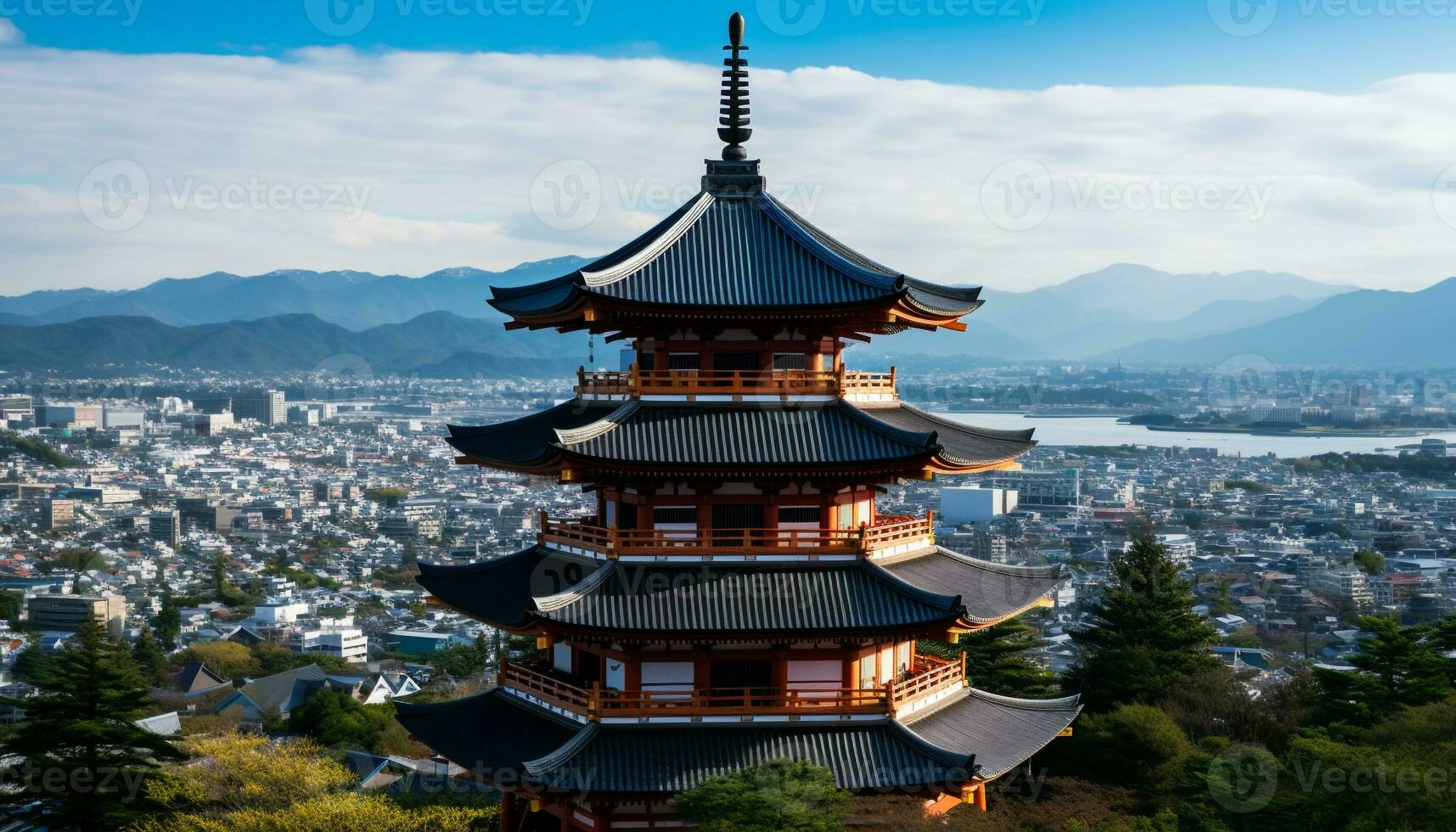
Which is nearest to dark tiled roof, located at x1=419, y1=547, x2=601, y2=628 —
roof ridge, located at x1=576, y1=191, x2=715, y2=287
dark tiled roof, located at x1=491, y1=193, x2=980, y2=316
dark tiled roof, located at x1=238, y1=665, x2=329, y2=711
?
dark tiled roof, located at x1=491, y1=193, x2=980, y2=316

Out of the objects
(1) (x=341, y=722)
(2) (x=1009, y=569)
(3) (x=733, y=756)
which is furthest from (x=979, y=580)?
(1) (x=341, y=722)

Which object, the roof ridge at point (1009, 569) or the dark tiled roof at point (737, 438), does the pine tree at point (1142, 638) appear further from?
the dark tiled roof at point (737, 438)

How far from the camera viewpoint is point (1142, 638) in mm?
37250

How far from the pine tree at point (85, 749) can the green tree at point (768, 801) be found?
1632 cm

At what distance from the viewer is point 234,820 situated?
22766 millimetres

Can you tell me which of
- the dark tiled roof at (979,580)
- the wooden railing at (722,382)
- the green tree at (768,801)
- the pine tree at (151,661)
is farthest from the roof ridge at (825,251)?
the pine tree at (151,661)

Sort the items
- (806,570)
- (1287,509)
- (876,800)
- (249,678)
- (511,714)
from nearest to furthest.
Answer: (876,800) < (806,570) < (511,714) < (249,678) < (1287,509)

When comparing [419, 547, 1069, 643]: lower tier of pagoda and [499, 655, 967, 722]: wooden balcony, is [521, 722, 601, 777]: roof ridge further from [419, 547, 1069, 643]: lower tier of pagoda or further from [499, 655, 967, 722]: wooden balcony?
[419, 547, 1069, 643]: lower tier of pagoda

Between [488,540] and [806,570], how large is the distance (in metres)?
170

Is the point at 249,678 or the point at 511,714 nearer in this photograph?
the point at 511,714

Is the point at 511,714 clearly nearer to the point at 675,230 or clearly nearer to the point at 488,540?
the point at 675,230

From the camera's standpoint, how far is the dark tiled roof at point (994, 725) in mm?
19906

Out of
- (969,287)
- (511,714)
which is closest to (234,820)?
(511,714)

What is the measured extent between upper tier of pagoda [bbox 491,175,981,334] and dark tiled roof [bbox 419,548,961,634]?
12.6 feet
